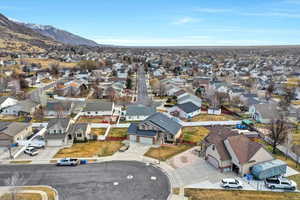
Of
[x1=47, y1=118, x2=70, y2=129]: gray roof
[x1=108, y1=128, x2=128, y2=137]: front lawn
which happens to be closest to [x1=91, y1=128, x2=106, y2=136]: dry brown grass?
[x1=108, y1=128, x2=128, y2=137]: front lawn

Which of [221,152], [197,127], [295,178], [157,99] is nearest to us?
[295,178]

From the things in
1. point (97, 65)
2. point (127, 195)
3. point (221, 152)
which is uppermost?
point (97, 65)

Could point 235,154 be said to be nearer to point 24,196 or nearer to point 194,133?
point 194,133

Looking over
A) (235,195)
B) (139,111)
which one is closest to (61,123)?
(139,111)

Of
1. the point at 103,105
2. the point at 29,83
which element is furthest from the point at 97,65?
the point at 103,105

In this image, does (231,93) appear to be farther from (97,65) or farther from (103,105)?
(97,65)

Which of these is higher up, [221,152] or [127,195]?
[221,152]

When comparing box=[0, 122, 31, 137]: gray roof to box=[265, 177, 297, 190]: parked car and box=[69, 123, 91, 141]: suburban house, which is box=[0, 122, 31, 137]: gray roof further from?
box=[265, 177, 297, 190]: parked car
